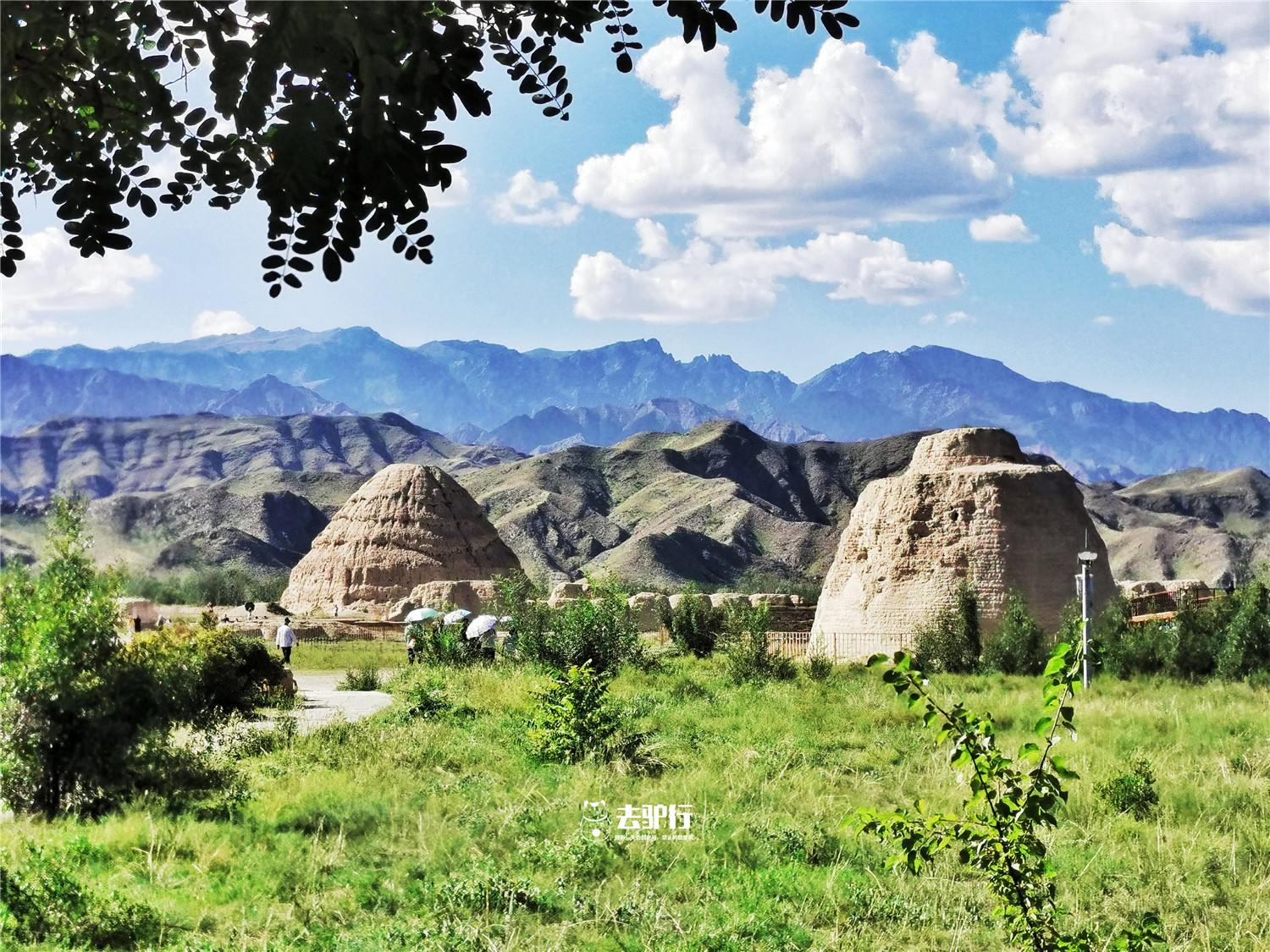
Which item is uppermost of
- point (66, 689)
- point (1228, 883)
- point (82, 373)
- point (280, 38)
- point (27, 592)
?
point (82, 373)

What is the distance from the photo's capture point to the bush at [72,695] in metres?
9.27

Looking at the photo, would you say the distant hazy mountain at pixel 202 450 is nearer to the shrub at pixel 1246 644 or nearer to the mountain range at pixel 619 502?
the mountain range at pixel 619 502

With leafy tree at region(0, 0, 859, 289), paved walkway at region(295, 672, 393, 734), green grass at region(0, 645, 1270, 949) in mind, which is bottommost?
paved walkway at region(295, 672, 393, 734)

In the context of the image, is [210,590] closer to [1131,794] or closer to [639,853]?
[639,853]

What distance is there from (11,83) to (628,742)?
9.17 m

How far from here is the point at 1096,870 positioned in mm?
8273

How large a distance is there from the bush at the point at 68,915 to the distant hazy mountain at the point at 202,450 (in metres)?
76.5

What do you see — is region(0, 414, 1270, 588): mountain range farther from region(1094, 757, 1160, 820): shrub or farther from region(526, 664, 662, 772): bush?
region(1094, 757, 1160, 820): shrub

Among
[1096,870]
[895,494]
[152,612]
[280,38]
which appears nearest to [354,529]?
[152,612]

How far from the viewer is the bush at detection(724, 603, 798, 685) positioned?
1992 cm

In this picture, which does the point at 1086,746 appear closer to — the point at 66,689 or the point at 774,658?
the point at 774,658

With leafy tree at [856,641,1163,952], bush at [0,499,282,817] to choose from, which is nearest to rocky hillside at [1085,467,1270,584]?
bush at [0,499,282,817]

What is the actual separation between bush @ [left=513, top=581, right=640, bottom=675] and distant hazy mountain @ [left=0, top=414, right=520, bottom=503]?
6504 centimetres

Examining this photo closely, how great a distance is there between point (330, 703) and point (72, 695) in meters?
9.32
